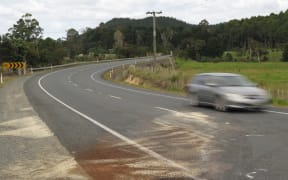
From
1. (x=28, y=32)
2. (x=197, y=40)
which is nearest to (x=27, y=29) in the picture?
(x=28, y=32)

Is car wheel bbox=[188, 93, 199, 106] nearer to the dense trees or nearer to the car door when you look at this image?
the car door

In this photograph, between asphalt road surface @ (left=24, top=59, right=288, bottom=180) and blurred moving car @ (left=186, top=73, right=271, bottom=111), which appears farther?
blurred moving car @ (left=186, top=73, right=271, bottom=111)

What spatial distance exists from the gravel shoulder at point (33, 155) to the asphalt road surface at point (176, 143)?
268mm

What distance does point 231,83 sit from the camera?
70.2 ft

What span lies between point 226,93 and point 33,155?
1100 cm

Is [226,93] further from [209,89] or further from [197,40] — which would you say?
[197,40]

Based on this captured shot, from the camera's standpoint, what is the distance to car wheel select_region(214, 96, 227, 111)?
20.1 meters

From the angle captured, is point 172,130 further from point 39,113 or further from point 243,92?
point 39,113

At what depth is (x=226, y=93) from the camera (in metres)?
20.1

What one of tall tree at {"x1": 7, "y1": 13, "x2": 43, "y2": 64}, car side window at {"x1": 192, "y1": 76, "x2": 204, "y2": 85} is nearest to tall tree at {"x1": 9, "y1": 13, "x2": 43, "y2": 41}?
tall tree at {"x1": 7, "y1": 13, "x2": 43, "y2": 64}

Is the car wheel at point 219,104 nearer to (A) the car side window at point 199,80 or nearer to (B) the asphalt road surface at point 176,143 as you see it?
(B) the asphalt road surface at point 176,143

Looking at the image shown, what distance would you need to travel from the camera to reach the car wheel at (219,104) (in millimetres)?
20062

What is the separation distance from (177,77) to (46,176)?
35.0m

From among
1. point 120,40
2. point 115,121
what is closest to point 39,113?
point 115,121
